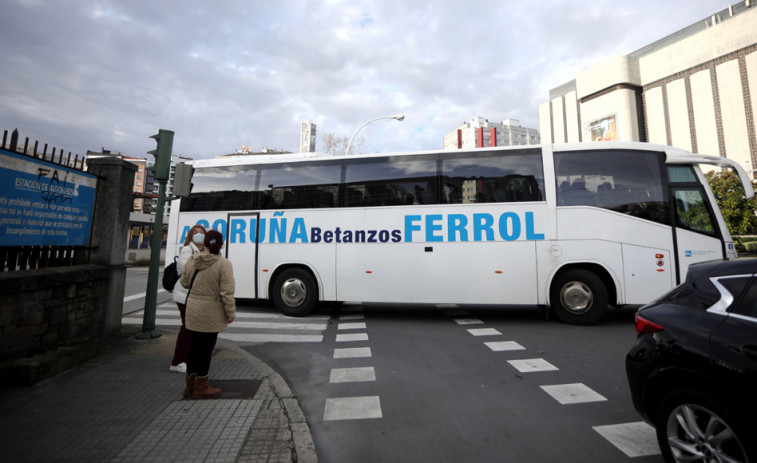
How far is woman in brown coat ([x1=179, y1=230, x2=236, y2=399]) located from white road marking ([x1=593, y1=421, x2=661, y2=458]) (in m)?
3.56

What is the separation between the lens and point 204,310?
3.82 meters

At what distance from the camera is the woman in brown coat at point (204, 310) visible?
Result: 12.6 ft

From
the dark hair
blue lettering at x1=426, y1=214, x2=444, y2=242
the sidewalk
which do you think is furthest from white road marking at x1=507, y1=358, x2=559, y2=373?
the dark hair

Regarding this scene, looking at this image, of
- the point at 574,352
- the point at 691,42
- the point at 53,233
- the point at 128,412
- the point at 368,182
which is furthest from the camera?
the point at 691,42

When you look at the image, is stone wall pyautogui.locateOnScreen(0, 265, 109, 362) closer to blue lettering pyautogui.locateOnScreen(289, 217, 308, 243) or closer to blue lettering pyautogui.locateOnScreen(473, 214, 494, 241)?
blue lettering pyautogui.locateOnScreen(289, 217, 308, 243)

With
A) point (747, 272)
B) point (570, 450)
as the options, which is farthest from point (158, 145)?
point (747, 272)

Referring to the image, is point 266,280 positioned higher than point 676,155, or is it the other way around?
point 676,155

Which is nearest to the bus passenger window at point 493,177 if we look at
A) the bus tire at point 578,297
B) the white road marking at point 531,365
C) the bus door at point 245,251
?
the bus tire at point 578,297

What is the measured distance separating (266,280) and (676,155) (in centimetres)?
867

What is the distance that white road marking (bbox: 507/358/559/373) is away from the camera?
4945mm

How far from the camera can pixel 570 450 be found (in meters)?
2.97

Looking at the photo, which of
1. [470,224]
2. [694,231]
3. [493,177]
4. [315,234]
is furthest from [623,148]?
[315,234]

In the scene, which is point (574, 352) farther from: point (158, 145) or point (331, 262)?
point (158, 145)

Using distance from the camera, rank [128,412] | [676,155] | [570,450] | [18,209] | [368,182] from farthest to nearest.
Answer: [368,182], [676,155], [18,209], [128,412], [570,450]
